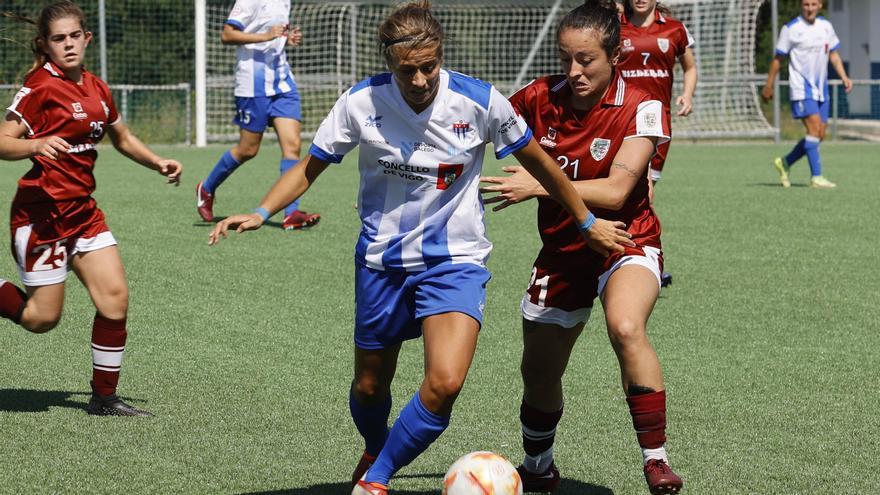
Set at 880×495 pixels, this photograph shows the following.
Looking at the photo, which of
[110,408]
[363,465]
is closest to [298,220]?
[110,408]

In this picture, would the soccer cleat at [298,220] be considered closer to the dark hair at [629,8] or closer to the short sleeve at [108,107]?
the dark hair at [629,8]

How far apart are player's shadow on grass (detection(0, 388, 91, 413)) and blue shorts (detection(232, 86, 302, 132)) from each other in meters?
5.75

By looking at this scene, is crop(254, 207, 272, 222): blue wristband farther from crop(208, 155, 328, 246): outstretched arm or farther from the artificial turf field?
the artificial turf field

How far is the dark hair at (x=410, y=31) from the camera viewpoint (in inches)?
158

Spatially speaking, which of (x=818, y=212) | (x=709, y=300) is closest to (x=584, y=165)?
(x=709, y=300)

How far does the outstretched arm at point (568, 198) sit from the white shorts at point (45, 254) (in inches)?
88.7

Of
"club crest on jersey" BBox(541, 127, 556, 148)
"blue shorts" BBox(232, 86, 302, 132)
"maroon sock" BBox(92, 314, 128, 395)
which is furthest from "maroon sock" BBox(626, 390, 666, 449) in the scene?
"blue shorts" BBox(232, 86, 302, 132)

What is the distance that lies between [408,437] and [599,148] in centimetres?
134

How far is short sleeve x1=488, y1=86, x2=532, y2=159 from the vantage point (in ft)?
13.9

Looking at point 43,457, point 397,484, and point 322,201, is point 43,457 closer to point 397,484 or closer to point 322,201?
point 397,484

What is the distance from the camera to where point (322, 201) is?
43.2 feet

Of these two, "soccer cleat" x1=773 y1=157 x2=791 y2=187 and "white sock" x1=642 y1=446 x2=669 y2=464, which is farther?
"soccer cleat" x1=773 y1=157 x2=791 y2=187

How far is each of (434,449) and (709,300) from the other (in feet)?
11.8

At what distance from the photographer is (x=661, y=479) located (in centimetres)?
407
